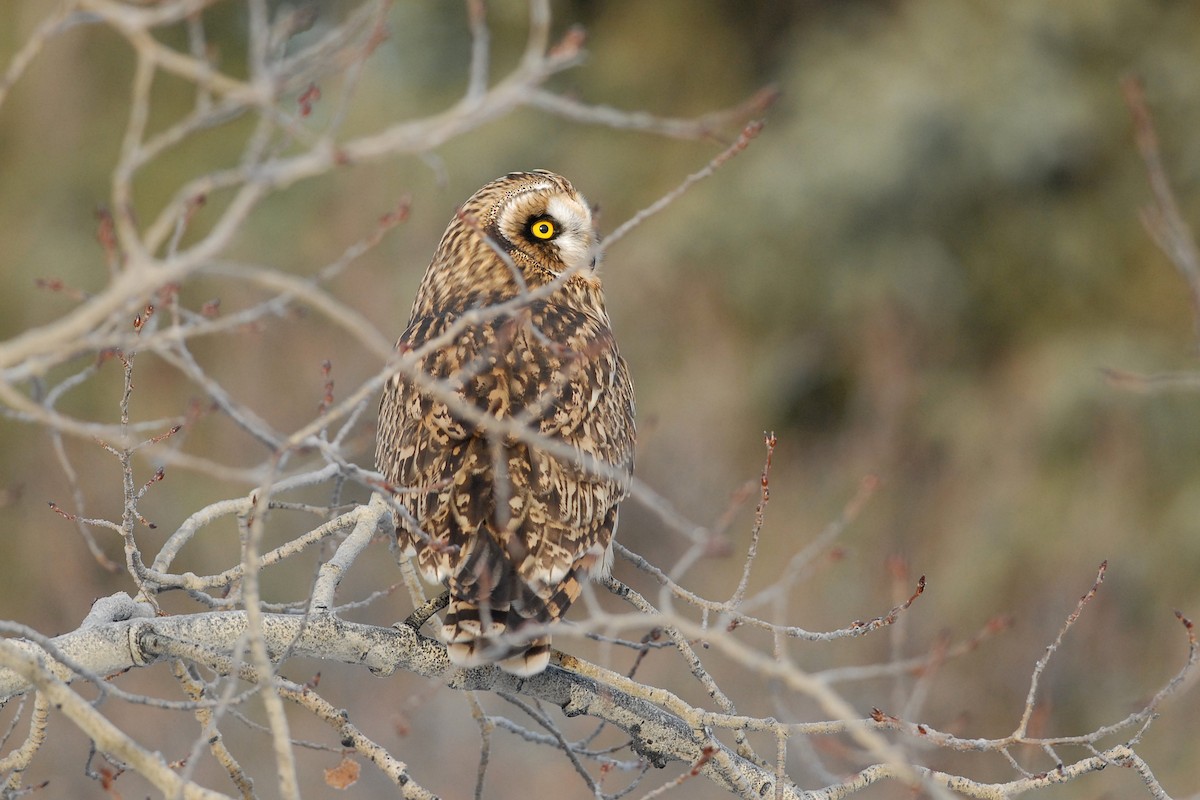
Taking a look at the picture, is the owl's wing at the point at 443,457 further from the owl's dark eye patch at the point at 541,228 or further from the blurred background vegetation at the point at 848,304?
the blurred background vegetation at the point at 848,304

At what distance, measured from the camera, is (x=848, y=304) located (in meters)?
13.7

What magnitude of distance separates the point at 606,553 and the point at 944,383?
32.5 ft

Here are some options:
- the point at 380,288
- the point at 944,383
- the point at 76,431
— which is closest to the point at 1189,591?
the point at 944,383

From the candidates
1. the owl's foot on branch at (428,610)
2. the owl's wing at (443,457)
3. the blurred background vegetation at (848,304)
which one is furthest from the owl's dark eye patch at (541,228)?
the blurred background vegetation at (848,304)

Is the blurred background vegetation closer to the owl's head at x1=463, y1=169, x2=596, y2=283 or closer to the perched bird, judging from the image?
the owl's head at x1=463, y1=169, x2=596, y2=283

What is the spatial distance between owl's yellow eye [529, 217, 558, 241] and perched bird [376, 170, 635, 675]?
0.30 ft

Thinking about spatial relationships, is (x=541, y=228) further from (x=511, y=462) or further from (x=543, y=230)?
(x=511, y=462)

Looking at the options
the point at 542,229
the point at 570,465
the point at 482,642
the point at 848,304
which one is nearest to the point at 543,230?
the point at 542,229

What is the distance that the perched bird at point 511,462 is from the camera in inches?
134

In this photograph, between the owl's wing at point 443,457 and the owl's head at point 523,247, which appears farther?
the owl's head at point 523,247

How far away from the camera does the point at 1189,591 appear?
1134cm

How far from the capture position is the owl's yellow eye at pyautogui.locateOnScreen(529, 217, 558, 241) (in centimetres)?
454

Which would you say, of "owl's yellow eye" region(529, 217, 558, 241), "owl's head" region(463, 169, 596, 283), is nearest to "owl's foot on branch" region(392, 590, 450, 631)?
"owl's head" region(463, 169, 596, 283)

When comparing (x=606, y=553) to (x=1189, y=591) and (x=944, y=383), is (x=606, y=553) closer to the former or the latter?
(x=1189, y=591)
